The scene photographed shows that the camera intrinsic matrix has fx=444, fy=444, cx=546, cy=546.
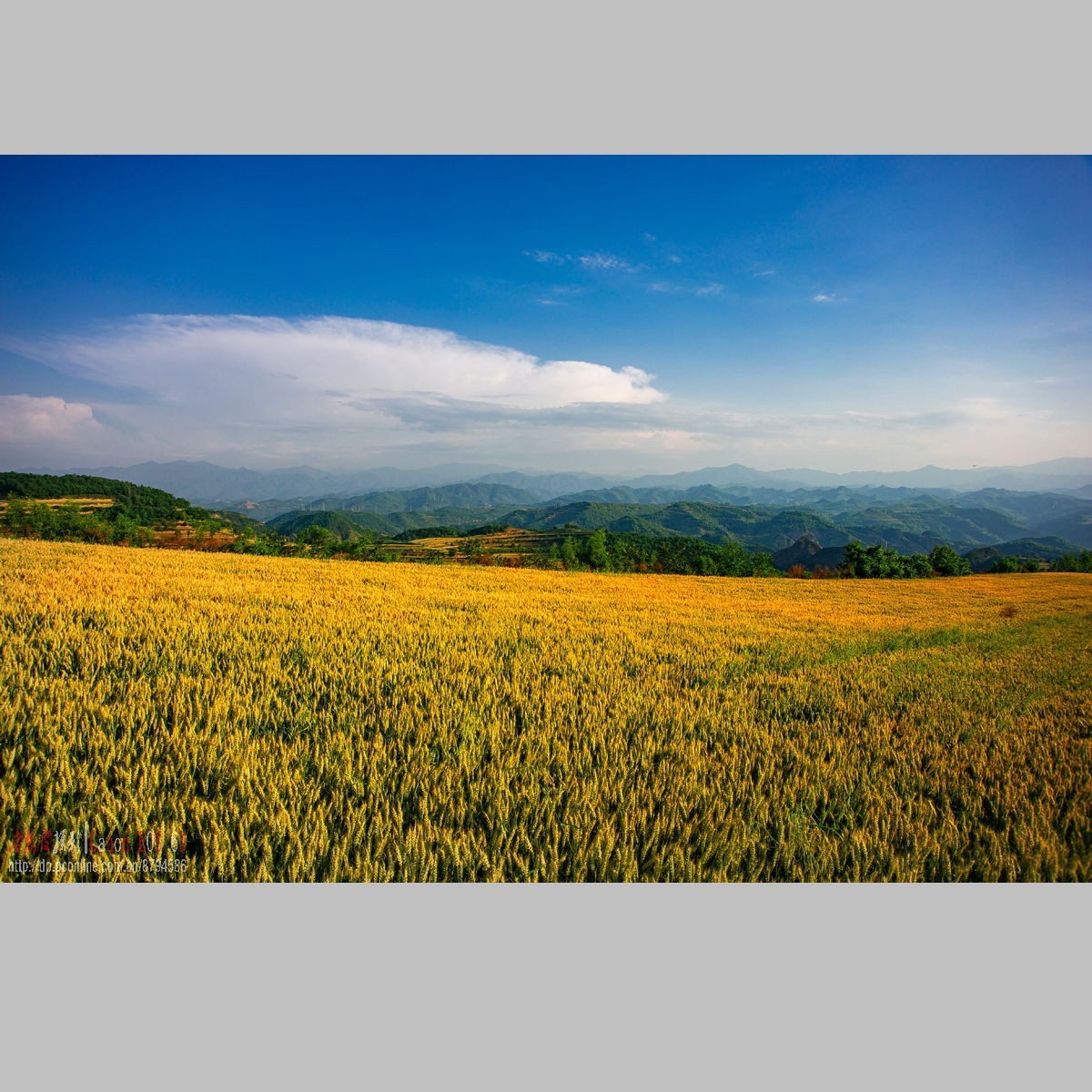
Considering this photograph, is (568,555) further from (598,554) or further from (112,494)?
(112,494)

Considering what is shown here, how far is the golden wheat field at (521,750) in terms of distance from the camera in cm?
195

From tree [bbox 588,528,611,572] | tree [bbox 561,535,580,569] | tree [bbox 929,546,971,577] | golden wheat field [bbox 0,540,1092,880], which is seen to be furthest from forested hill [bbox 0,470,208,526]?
tree [bbox 929,546,971,577]

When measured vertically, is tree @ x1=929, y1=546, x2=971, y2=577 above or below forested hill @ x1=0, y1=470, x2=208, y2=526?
below

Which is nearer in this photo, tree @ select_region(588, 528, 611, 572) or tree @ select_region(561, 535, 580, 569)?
tree @ select_region(561, 535, 580, 569)

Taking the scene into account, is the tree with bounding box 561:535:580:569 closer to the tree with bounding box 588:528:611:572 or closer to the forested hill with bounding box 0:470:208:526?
the tree with bounding box 588:528:611:572

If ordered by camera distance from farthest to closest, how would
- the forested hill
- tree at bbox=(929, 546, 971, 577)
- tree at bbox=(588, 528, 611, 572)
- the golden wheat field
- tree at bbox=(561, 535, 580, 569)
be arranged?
tree at bbox=(588, 528, 611, 572), tree at bbox=(561, 535, 580, 569), the forested hill, tree at bbox=(929, 546, 971, 577), the golden wheat field

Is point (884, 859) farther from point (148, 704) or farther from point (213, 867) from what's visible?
point (148, 704)

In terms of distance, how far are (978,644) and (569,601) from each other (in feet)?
17.0

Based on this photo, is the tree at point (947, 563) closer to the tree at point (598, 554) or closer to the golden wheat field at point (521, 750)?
the golden wheat field at point (521, 750)

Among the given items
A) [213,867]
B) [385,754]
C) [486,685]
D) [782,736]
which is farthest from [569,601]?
[213,867]

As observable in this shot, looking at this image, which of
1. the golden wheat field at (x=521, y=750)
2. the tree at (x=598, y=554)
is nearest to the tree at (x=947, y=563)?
the golden wheat field at (x=521, y=750)

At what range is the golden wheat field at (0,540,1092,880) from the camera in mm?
1951

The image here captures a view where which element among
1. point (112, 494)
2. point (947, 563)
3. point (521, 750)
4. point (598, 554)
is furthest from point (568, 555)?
point (112, 494)

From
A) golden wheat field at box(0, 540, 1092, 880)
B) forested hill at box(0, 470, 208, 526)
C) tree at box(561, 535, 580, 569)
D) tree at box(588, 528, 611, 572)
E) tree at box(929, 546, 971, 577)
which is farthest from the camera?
tree at box(588, 528, 611, 572)
